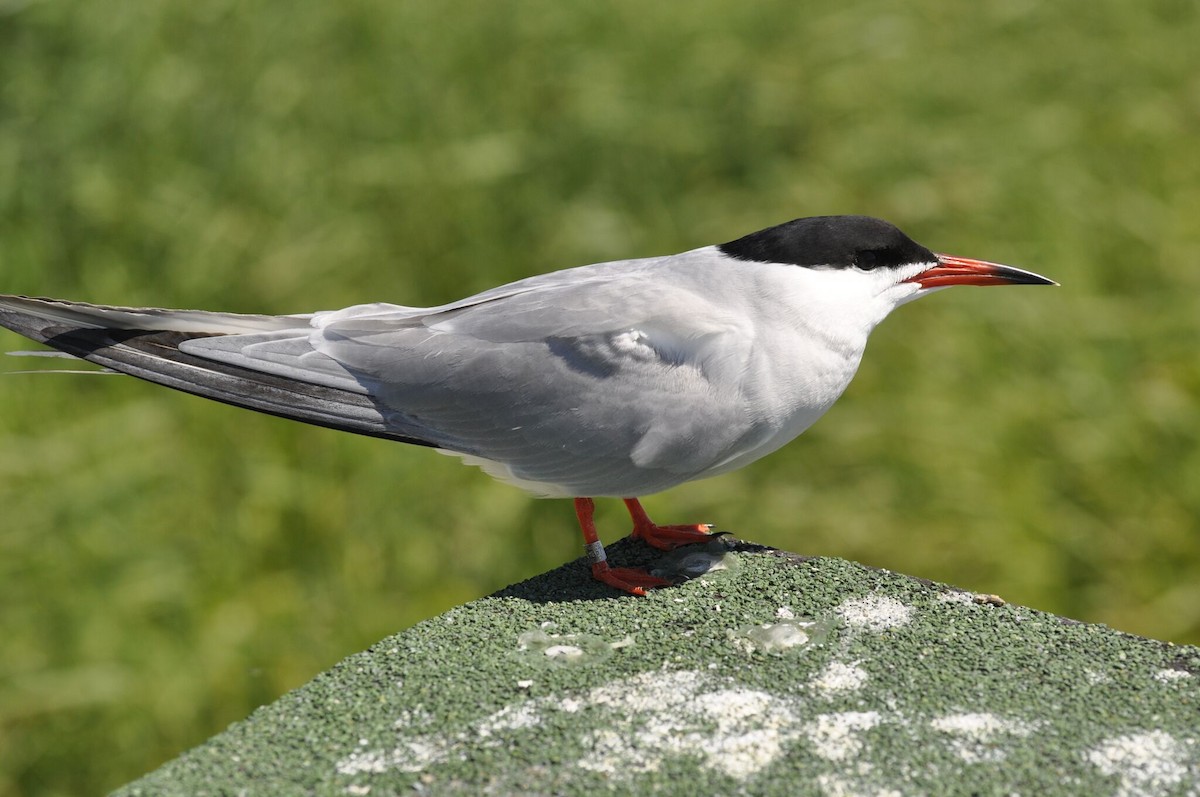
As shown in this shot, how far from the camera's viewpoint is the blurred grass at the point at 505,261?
3.89 metres

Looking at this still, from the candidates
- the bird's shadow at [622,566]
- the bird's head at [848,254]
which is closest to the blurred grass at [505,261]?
the bird's shadow at [622,566]

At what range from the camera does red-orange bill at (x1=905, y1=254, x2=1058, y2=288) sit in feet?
9.92

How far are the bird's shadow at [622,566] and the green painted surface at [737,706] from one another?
34 millimetres

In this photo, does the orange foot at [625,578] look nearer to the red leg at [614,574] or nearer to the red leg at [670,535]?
the red leg at [614,574]

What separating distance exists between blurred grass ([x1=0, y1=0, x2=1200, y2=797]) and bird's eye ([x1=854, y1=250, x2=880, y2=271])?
1498mm

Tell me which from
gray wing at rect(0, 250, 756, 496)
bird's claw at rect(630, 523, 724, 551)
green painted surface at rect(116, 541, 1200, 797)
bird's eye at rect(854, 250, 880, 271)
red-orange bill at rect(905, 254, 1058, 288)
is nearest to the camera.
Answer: green painted surface at rect(116, 541, 1200, 797)

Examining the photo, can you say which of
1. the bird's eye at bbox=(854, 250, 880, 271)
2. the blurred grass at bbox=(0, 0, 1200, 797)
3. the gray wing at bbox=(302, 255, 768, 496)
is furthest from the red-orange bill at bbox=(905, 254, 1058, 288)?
the blurred grass at bbox=(0, 0, 1200, 797)

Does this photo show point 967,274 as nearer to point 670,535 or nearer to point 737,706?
point 670,535

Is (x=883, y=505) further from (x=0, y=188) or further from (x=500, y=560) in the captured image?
(x=0, y=188)

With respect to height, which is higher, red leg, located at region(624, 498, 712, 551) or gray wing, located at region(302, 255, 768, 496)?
gray wing, located at region(302, 255, 768, 496)

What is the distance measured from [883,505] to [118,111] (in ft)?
9.62

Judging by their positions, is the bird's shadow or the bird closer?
the bird

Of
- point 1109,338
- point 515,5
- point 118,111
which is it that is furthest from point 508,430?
point 515,5

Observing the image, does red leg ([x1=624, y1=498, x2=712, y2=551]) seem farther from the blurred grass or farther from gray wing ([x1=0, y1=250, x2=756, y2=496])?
the blurred grass
